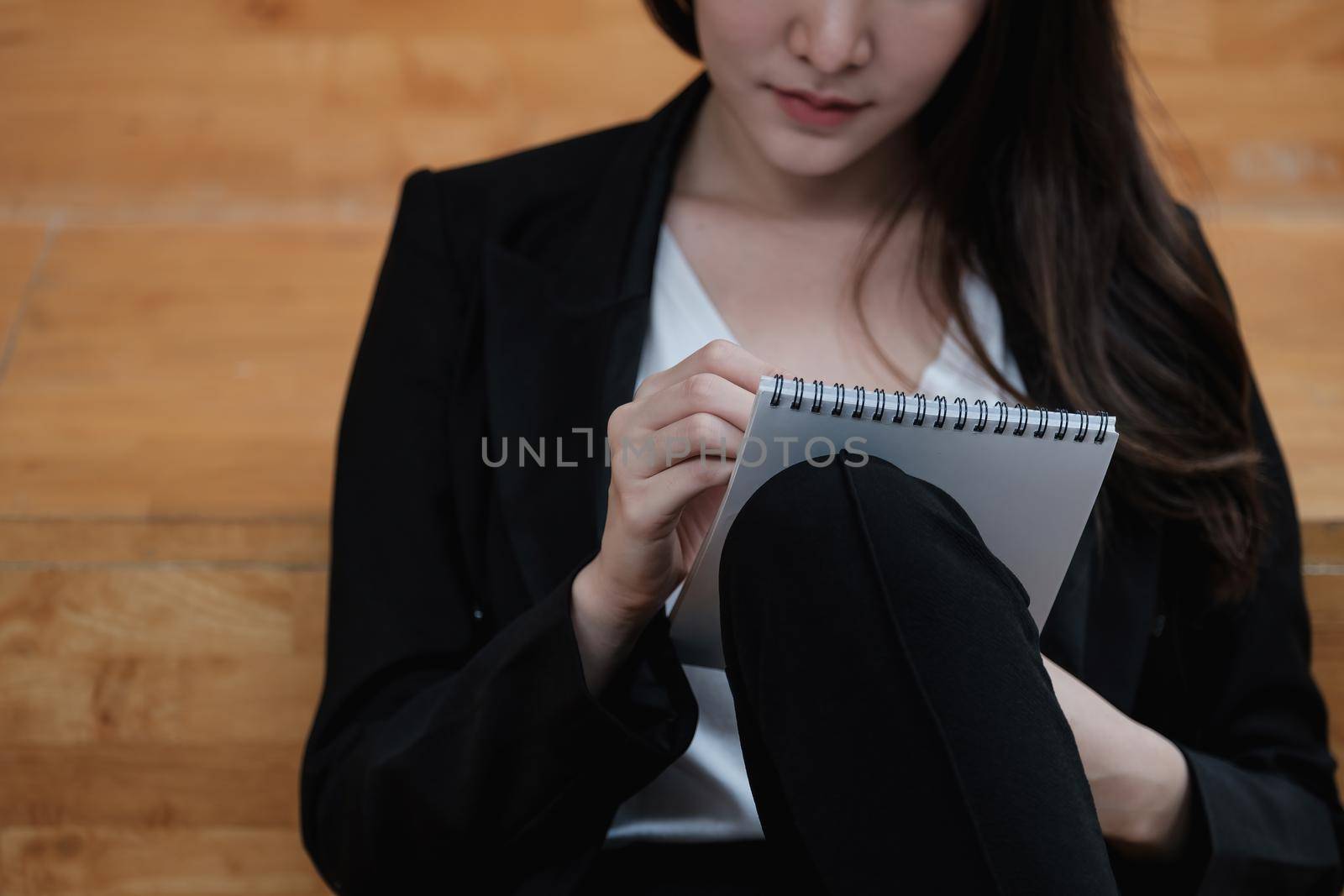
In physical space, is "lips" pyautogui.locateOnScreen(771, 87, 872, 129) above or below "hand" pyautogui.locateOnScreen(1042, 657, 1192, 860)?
above

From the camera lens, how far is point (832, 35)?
0.81 m

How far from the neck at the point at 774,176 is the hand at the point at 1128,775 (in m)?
0.37

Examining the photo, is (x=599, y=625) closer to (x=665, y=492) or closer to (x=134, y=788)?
(x=665, y=492)

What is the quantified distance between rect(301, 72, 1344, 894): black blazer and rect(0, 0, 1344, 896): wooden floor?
8.8 inches

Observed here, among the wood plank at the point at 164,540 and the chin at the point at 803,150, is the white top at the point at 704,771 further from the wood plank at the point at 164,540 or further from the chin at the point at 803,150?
the wood plank at the point at 164,540

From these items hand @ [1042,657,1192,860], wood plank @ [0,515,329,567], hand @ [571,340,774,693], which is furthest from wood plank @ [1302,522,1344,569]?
wood plank @ [0,515,329,567]

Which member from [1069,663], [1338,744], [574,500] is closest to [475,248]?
[574,500]

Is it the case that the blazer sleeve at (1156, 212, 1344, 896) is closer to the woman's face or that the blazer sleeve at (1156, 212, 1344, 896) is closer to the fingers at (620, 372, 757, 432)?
the woman's face

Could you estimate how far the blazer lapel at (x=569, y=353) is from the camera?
34.9 inches

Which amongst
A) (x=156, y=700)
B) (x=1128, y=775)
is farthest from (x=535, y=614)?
(x=156, y=700)

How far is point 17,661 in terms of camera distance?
3.54ft

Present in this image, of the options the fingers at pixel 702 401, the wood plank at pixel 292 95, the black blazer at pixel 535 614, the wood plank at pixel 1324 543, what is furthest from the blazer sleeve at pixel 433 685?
the wood plank at pixel 1324 543

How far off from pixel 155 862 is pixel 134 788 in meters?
0.06

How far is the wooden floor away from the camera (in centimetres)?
108
